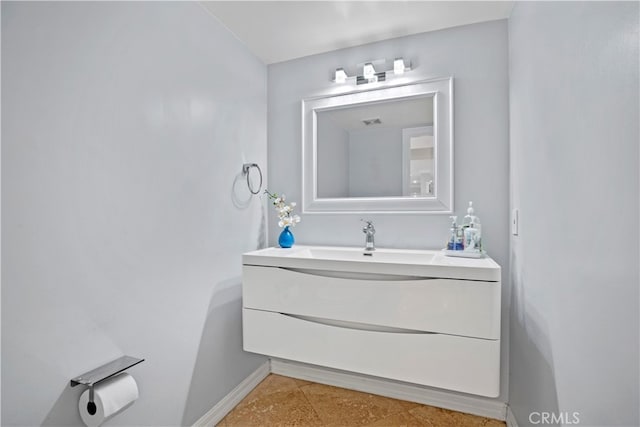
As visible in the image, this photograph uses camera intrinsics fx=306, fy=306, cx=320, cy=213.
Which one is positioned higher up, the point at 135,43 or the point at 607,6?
the point at 135,43

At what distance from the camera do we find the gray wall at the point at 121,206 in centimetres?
92

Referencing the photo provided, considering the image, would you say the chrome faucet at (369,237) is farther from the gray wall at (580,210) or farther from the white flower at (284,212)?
the gray wall at (580,210)

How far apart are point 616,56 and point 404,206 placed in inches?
49.1

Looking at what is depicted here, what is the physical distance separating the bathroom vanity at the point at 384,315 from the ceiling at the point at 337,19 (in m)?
1.32

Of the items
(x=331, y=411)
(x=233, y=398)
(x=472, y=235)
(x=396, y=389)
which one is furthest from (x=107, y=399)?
(x=472, y=235)

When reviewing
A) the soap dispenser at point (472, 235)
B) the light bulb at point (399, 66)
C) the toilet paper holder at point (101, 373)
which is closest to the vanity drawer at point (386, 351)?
the soap dispenser at point (472, 235)

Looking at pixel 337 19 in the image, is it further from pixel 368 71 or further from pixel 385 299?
pixel 385 299

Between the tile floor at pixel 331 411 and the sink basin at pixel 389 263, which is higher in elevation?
the sink basin at pixel 389 263

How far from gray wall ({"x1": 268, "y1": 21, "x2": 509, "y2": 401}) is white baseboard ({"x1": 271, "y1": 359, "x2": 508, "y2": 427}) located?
114 millimetres

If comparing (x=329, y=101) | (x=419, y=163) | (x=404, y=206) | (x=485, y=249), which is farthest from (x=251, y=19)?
(x=485, y=249)

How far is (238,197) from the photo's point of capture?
192 cm

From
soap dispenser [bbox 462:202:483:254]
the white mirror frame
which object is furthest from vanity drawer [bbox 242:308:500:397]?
the white mirror frame

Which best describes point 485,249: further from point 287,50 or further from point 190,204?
point 287,50

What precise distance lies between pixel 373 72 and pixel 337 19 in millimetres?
367
